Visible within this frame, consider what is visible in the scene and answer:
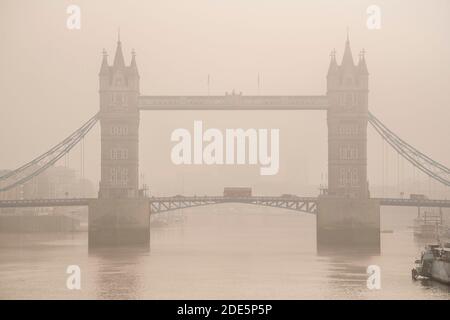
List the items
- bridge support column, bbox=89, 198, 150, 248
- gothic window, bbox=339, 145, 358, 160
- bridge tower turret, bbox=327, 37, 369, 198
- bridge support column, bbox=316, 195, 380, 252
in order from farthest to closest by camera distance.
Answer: gothic window, bbox=339, 145, 358, 160 < bridge tower turret, bbox=327, 37, 369, 198 < bridge support column, bbox=316, 195, 380, 252 < bridge support column, bbox=89, 198, 150, 248

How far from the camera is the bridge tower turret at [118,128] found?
103062 millimetres

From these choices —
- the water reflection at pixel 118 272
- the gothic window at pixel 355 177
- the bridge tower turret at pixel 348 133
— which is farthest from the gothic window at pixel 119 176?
the gothic window at pixel 355 177

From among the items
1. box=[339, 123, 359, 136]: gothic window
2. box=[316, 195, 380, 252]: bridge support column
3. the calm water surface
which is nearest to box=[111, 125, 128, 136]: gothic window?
the calm water surface

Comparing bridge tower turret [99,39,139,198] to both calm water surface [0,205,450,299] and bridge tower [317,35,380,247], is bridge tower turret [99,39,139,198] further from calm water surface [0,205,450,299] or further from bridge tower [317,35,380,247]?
bridge tower [317,35,380,247]

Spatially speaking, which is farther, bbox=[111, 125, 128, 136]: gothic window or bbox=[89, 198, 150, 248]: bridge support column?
bbox=[111, 125, 128, 136]: gothic window

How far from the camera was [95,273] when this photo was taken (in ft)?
247

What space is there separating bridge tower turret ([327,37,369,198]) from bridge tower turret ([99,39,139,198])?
18621 mm

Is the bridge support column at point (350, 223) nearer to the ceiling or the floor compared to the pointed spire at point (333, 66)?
nearer to the floor

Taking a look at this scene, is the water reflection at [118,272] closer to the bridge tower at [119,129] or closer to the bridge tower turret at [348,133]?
the bridge tower at [119,129]

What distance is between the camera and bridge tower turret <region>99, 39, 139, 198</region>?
103 metres

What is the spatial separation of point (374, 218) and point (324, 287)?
31.9 meters

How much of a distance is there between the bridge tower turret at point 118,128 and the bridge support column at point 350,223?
18135 mm
